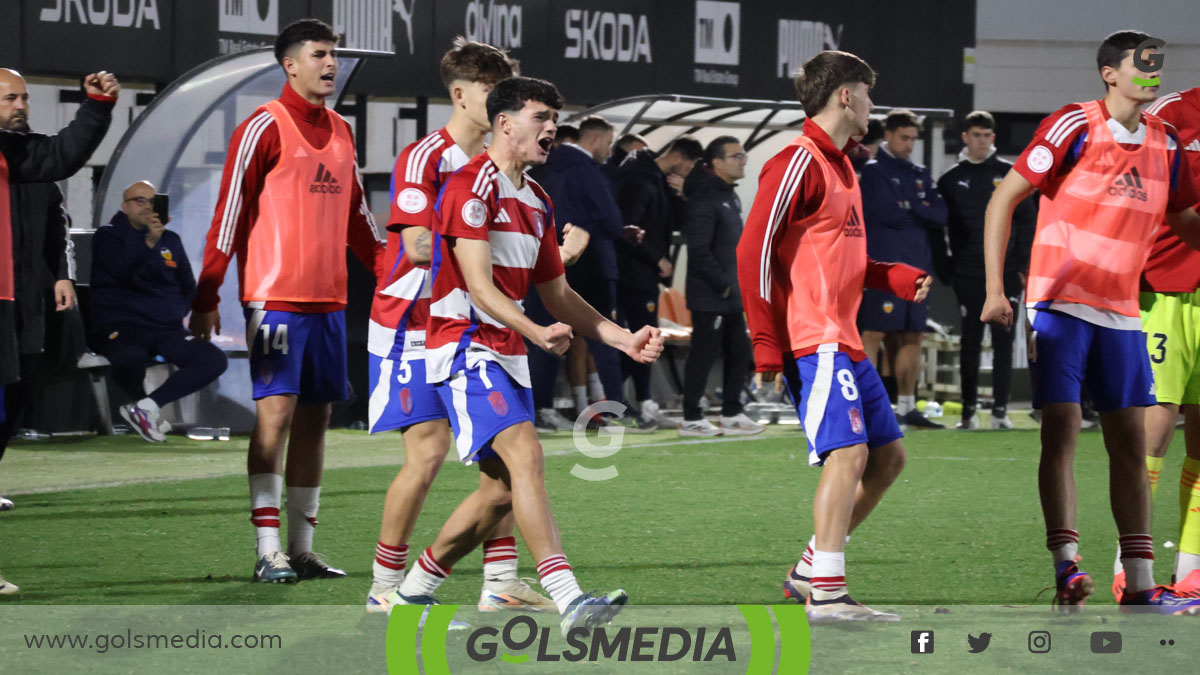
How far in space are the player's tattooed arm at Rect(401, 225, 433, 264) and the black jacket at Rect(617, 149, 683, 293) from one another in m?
7.32

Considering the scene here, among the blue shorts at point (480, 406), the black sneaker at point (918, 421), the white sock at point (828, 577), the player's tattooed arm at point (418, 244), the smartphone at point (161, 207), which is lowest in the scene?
the black sneaker at point (918, 421)

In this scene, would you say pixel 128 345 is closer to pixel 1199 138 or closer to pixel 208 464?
pixel 208 464

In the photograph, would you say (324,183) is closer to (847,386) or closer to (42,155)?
(42,155)

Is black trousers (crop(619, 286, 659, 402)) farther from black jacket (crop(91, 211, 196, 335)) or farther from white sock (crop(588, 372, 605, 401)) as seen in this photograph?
black jacket (crop(91, 211, 196, 335))

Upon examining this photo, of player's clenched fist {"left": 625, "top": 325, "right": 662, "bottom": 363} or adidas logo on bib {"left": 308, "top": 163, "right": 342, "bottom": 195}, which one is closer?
player's clenched fist {"left": 625, "top": 325, "right": 662, "bottom": 363}

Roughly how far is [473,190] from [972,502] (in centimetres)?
446

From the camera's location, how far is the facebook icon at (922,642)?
15.8 feet

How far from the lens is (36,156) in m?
5.76

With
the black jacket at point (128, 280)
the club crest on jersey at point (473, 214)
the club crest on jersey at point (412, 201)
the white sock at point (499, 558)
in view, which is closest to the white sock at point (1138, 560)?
the white sock at point (499, 558)

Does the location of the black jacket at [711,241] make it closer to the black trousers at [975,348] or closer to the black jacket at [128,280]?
the black trousers at [975,348]

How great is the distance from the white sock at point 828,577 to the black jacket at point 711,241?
22.9 feet

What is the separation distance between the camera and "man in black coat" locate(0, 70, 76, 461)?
7453 millimetres

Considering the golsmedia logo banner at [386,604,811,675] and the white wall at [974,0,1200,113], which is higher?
the white wall at [974,0,1200,113]

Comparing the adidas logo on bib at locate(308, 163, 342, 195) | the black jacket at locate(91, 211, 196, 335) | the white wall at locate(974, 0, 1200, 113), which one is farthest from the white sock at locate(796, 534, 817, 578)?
the white wall at locate(974, 0, 1200, 113)
